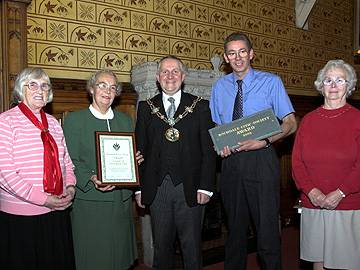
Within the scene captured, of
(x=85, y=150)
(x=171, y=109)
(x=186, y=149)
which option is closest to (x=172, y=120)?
(x=171, y=109)

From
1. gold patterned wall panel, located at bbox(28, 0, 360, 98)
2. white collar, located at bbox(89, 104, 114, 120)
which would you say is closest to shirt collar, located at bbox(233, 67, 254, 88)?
white collar, located at bbox(89, 104, 114, 120)

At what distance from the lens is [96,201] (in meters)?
2.62

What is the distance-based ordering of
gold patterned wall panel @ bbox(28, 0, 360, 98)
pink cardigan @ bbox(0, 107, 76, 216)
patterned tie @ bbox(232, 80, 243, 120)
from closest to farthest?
pink cardigan @ bbox(0, 107, 76, 216) < patterned tie @ bbox(232, 80, 243, 120) < gold patterned wall panel @ bbox(28, 0, 360, 98)

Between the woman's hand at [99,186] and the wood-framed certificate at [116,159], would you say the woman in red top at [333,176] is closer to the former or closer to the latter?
the wood-framed certificate at [116,159]

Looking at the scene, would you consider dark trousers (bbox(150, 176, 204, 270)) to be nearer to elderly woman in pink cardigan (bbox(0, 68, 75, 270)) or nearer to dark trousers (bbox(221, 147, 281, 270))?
dark trousers (bbox(221, 147, 281, 270))

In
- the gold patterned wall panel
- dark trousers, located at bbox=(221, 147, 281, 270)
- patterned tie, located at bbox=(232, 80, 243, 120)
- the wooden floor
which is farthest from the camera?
the wooden floor

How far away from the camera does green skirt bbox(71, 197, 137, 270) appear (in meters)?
2.61

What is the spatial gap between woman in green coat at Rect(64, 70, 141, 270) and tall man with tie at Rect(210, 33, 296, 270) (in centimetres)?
65

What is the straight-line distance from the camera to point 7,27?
3062 millimetres

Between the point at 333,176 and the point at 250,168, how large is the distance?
0.49 meters

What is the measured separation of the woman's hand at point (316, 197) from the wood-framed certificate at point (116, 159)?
41.5 inches

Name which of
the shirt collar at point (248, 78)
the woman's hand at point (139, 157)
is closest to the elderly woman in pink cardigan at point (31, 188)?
the woman's hand at point (139, 157)

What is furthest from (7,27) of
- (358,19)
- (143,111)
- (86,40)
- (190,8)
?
(358,19)

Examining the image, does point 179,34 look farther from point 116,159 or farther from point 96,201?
point 96,201
